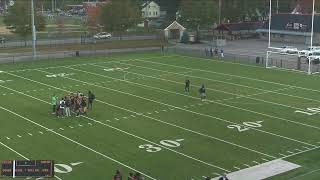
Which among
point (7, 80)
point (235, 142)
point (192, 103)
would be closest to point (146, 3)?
point (7, 80)

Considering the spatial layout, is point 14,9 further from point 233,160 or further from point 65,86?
point 233,160

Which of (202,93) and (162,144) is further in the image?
(202,93)

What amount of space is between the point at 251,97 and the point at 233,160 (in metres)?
12.8

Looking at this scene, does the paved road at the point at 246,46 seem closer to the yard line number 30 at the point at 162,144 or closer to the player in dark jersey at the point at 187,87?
the player in dark jersey at the point at 187,87

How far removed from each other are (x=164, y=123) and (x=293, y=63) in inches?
1017

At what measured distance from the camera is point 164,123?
27.4 meters

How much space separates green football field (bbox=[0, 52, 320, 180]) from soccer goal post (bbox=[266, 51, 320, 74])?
8.94 ft

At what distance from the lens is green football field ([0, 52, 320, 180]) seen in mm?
21438

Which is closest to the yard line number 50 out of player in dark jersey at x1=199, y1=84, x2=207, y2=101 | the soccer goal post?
player in dark jersey at x1=199, y1=84, x2=207, y2=101

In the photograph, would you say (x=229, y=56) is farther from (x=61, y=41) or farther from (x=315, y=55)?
(x=61, y=41)

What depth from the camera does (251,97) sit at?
3403cm

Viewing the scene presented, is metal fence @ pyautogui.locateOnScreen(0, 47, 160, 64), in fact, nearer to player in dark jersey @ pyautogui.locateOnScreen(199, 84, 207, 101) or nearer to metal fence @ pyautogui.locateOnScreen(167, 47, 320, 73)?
metal fence @ pyautogui.locateOnScreen(167, 47, 320, 73)

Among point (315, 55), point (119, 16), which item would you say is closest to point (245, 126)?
point (315, 55)
